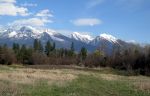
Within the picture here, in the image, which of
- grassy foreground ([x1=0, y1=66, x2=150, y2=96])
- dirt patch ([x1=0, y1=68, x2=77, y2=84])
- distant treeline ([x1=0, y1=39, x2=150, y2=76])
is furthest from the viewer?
distant treeline ([x1=0, y1=39, x2=150, y2=76])

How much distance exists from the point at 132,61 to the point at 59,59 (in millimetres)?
54964

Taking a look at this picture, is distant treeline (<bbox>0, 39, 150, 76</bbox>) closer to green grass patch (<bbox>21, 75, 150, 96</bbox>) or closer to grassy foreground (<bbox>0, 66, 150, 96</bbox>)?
grassy foreground (<bbox>0, 66, 150, 96</bbox>)

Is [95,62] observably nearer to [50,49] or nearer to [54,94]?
[50,49]

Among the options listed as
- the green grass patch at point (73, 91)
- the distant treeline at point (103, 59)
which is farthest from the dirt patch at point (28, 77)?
the distant treeline at point (103, 59)

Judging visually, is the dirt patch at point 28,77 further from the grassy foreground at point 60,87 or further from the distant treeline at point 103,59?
the distant treeline at point 103,59

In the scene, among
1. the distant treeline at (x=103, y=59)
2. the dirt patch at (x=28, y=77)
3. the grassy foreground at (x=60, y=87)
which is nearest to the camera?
the grassy foreground at (x=60, y=87)

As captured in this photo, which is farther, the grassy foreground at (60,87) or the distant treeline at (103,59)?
the distant treeline at (103,59)

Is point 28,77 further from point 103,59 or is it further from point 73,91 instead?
point 103,59

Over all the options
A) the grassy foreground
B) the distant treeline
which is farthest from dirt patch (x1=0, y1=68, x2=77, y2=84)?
the distant treeline

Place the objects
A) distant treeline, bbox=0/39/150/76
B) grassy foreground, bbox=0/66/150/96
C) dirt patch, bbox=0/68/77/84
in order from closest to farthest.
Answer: grassy foreground, bbox=0/66/150/96, dirt patch, bbox=0/68/77/84, distant treeline, bbox=0/39/150/76

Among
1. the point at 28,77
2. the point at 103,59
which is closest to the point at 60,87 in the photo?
the point at 28,77

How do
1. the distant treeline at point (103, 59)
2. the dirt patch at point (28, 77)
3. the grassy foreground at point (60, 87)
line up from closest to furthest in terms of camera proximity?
the grassy foreground at point (60, 87), the dirt patch at point (28, 77), the distant treeline at point (103, 59)

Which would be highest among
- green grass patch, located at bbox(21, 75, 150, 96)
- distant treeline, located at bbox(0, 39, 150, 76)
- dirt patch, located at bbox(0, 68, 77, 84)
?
distant treeline, located at bbox(0, 39, 150, 76)

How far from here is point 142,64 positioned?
102 meters
